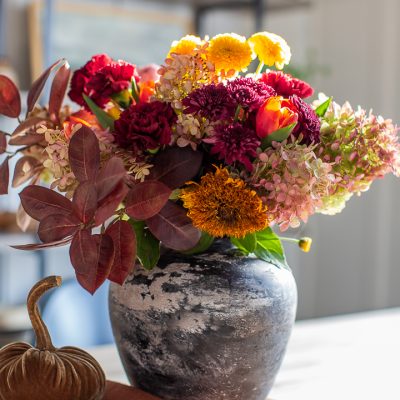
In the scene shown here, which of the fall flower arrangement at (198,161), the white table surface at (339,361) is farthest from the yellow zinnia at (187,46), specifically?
the white table surface at (339,361)

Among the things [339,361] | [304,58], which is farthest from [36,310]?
[304,58]

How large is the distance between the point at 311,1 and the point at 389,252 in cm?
146

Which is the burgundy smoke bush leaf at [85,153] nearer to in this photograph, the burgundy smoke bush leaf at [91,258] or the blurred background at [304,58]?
the burgundy smoke bush leaf at [91,258]

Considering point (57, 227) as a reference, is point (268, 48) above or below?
above

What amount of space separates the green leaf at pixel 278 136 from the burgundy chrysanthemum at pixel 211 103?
0.05 metres

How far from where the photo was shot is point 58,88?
900 mm

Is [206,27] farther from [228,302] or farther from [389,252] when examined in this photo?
[228,302]

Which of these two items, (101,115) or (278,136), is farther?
(101,115)

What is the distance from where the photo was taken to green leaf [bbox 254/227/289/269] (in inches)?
33.0

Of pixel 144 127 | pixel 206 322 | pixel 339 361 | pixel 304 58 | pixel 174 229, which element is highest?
pixel 304 58

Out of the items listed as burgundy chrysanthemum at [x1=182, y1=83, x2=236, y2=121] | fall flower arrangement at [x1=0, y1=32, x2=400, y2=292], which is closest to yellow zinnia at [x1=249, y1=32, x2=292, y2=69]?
fall flower arrangement at [x1=0, y1=32, x2=400, y2=292]

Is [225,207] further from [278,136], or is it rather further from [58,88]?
[58,88]

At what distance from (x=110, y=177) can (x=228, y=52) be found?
24 cm

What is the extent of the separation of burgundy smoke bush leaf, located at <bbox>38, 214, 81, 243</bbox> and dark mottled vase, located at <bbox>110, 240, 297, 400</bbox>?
153 millimetres
